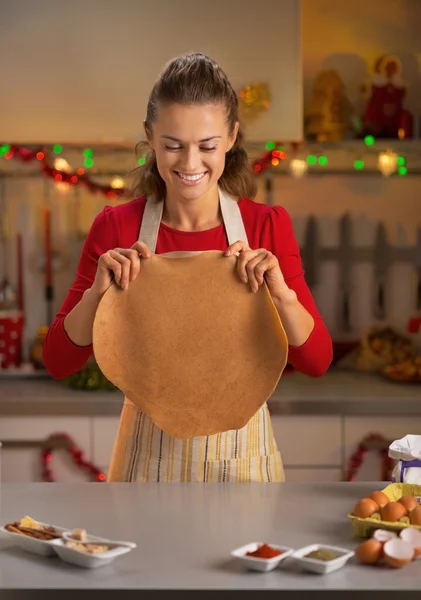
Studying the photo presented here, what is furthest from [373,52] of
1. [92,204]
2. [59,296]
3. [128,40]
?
[59,296]

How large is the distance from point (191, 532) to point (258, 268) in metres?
0.46

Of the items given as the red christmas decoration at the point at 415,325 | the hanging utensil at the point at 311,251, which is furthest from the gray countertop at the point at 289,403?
the hanging utensil at the point at 311,251

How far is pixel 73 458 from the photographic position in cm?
289

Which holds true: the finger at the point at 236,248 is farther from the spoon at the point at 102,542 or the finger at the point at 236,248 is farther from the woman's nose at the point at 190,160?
the spoon at the point at 102,542

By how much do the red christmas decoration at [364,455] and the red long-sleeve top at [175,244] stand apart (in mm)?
1146

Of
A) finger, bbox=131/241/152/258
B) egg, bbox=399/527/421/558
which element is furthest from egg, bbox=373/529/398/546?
finger, bbox=131/241/152/258

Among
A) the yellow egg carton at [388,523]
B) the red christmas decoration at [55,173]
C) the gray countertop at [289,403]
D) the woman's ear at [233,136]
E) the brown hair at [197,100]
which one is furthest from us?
the red christmas decoration at [55,173]

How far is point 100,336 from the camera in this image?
5.20 ft

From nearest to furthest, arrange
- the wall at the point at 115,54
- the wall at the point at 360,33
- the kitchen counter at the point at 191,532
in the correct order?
the kitchen counter at the point at 191,532
the wall at the point at 115,54
the wall at the point at 360,33

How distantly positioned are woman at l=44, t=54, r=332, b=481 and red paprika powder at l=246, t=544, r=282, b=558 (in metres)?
0.53

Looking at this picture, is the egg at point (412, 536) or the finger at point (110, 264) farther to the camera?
the finger at point (110, 264)

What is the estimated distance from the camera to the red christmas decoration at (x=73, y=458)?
2.88 m

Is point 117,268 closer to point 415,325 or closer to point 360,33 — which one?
point 415,325

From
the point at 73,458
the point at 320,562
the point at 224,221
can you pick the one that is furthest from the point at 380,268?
the point at 320,562
